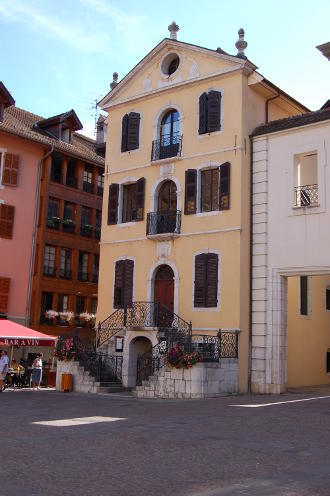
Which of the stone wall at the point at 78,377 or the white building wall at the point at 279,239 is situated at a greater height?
the white building wall at the point at 279,239

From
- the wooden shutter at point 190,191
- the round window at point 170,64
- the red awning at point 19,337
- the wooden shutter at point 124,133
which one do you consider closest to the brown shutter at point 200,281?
the wooden shutter at point 190,191

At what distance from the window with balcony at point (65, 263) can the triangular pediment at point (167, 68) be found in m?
9.90

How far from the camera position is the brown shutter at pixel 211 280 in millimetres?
23047

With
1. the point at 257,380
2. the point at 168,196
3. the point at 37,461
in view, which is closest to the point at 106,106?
the point at 168,196

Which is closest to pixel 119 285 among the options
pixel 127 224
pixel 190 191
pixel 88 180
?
pixel 127 224

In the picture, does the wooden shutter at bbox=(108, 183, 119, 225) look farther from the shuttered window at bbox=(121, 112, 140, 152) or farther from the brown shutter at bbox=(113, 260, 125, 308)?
the brown shutter at bbox=(113, 260, 125, 308)

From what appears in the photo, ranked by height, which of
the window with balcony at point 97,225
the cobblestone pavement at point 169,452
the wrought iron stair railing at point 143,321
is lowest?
the cobblestone pavement at point 169,452

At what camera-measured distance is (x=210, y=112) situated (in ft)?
79.9

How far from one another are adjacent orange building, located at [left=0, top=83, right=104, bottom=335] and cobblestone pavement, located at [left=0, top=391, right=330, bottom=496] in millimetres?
16830

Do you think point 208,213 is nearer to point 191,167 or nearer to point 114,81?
point 191,167

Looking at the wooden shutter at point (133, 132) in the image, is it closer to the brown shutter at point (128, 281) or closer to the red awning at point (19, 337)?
the brown shutter at point (128, 281)

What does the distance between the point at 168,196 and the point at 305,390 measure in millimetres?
8807

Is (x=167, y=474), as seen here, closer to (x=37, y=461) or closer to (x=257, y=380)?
(x=37, y=461)

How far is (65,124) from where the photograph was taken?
37469 millimetres
